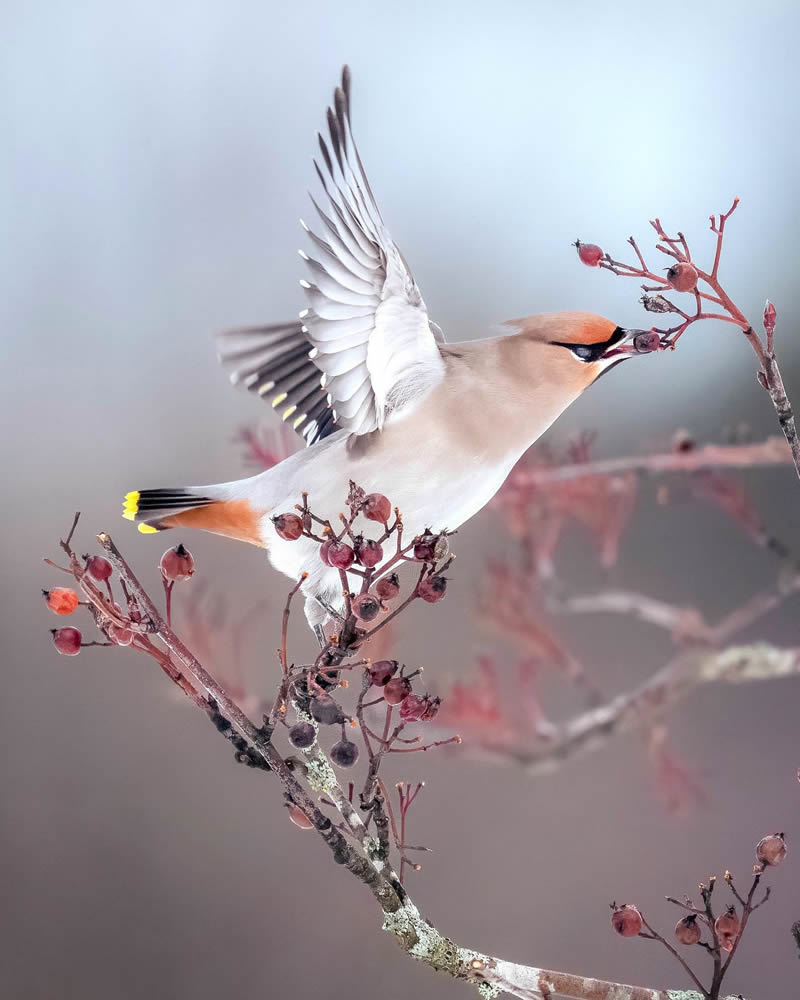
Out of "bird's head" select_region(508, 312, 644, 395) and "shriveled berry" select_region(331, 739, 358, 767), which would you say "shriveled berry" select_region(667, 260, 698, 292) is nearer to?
"bird's head" select_region(508, 312, 644, 395)

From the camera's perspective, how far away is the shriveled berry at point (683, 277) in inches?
15.6

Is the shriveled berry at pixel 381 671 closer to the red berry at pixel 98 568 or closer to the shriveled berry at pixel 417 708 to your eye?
the shriveled berry at pixel 417 708

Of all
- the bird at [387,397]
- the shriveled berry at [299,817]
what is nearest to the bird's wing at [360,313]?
the bird at [387,397]

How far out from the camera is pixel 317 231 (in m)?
0.55

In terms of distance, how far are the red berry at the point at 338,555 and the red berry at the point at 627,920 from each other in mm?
204

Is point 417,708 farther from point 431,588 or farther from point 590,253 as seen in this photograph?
point 590,253

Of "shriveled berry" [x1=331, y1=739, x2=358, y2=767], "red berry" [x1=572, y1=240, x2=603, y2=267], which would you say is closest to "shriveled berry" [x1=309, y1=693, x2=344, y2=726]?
"shriveled berry" [x1=331, y1=739, x2=358, y2=767]

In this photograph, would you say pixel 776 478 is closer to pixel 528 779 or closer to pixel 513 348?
pixel 528 779

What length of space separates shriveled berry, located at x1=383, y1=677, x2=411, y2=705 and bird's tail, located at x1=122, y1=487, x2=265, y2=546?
8.6 inches

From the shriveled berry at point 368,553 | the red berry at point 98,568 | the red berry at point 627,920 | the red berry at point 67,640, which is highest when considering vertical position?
the shriveled berry at point 368,553

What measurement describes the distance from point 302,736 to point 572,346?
10.7 inches

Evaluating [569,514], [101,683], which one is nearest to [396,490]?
[569,514]

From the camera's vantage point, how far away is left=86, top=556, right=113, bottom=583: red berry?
1.43 feet

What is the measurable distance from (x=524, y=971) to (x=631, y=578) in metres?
0.95
